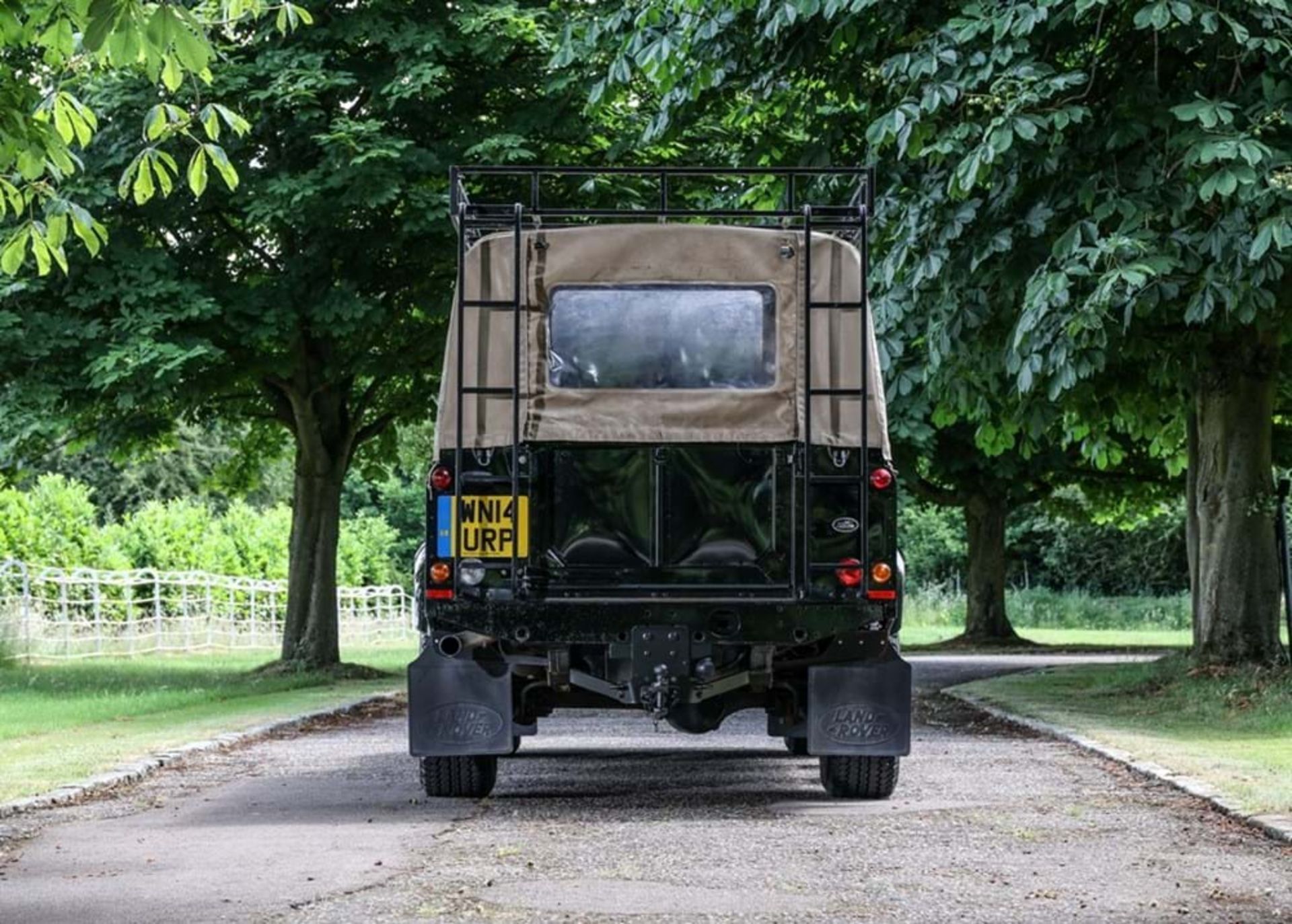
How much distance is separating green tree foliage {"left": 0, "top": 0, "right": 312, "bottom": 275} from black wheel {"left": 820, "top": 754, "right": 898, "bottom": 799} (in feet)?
17.2

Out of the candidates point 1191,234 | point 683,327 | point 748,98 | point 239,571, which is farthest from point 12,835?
point 239,571

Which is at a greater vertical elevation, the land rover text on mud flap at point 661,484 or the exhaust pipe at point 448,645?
the land rover text on mud flap at point 661,484

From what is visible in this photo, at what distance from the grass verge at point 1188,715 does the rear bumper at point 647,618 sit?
7.73ft

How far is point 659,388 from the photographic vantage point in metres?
12.0

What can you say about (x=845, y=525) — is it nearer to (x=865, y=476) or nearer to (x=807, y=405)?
(x=865, y=476)

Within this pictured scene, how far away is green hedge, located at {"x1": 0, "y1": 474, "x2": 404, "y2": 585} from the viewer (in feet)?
133

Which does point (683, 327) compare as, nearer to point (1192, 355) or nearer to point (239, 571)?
point (1192, 355)

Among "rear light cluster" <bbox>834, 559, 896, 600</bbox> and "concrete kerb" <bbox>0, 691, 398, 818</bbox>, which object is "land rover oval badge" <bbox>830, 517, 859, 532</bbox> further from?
"concrete kerb" <bbox>0, 691, 398, 818</bbox>

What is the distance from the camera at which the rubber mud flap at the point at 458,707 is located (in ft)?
39.9

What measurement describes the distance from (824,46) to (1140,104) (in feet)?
9.80

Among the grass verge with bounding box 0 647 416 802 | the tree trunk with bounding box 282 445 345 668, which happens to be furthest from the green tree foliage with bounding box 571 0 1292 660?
the tree trunk with bounding box 282 445 345 668

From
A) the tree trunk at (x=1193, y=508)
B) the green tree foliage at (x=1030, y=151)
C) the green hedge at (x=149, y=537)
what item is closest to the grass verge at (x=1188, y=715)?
the tree trunk at (x=1193, y=508)

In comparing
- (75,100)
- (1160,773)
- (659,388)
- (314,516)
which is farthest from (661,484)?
→ (314,516)

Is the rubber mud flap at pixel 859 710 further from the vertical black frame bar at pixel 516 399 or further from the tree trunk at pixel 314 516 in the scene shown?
the tree trunk at pixel 314 516
